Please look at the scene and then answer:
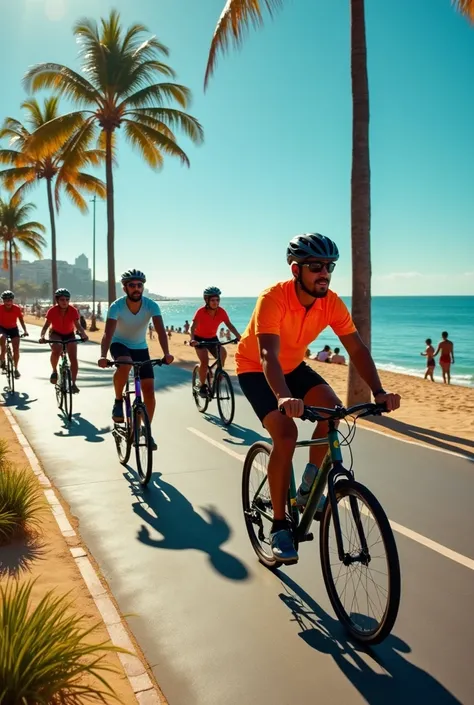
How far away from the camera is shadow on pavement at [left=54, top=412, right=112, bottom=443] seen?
821 cm

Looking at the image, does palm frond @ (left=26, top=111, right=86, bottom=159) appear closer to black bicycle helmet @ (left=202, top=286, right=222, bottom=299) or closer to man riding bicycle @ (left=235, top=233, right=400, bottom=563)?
black bicycle helmet @ (left=202, top=286, right=222, bottom=299)

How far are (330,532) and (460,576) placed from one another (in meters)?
1.28

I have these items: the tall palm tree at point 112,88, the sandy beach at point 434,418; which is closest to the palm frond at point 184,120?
the tall palm tree at point 112,88

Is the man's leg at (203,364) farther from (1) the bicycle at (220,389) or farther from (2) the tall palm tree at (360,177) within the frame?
(2) the tall palm tree at (360,177)

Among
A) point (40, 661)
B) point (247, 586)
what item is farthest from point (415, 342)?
point (40, 661)

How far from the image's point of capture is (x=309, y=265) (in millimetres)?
3609

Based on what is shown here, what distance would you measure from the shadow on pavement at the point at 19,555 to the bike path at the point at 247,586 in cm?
44

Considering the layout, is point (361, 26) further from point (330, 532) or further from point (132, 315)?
point (330, 532)

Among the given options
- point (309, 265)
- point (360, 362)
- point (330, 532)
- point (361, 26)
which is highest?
point (361, 26)

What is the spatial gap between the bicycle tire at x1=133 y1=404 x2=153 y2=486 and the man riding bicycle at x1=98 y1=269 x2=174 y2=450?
7.4 inches

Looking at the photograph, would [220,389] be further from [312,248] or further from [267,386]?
[312,248]

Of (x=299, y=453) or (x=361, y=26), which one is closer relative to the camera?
(x=299, y=453)

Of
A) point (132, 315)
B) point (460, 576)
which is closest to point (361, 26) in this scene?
point (132, 315)

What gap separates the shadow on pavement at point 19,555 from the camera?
3902 millimetres
